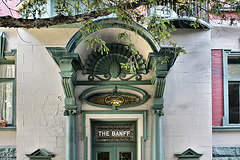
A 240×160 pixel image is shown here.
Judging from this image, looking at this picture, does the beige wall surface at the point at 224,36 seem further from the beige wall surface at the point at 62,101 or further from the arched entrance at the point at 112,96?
the arched entrance at the point at 112,96

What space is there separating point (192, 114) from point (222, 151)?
1.39 m

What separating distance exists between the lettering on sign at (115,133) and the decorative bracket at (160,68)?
40.1 inches

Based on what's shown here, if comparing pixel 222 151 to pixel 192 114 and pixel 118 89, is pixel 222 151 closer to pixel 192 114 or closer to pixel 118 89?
pixel 192 114

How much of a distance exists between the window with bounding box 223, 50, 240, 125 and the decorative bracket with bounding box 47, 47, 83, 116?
4.10 meters

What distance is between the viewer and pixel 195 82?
8297 millimetres

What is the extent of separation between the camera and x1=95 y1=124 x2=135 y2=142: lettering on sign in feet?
27.6

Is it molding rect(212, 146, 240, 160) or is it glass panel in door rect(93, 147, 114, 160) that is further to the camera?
molding rect(212, 146, 240, 160)

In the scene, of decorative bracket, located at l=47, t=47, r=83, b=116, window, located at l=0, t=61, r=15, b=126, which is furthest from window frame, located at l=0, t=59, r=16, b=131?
decorative bracket, located at l=47, t=47, r=83, b=116

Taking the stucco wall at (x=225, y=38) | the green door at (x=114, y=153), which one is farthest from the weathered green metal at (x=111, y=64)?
the stucco wall at (x=225, y=38)

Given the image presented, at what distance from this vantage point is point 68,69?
734cm

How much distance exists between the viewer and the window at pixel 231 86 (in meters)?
8.77

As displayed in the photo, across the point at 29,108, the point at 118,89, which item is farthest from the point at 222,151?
the point at 29,108

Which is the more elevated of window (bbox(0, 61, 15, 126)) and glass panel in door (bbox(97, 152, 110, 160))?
window (bbox(0, 61, 15, 126))

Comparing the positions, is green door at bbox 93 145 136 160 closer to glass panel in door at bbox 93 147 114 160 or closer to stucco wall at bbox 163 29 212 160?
glass panel in door at bbox 93 147 114 160
